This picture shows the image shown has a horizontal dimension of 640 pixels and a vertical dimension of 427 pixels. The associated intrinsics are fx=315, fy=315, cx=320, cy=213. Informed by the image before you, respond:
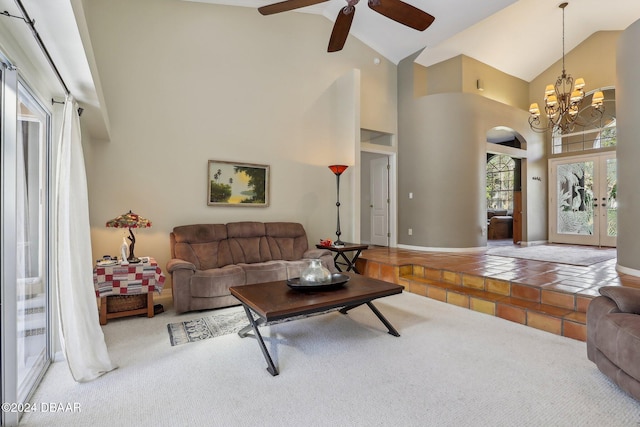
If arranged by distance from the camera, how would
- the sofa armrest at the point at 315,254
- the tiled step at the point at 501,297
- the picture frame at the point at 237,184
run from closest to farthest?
the tiled step at the point at 501,297
the sofa armrest at the point at 315,254
the picture frame at the point at 237,184

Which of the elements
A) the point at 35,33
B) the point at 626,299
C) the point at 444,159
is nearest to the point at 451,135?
the point at 444,159

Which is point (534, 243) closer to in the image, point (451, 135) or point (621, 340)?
point (451, 135)

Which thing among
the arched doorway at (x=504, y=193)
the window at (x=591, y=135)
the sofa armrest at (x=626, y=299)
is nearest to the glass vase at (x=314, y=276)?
the sofa armrest at (x=626, y=299)

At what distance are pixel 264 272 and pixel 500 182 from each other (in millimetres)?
9606

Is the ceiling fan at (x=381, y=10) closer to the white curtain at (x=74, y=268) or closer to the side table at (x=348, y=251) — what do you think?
the white curtain at (x=74, y=268)

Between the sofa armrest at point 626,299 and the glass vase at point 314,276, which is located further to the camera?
the glass vase at point 314,276

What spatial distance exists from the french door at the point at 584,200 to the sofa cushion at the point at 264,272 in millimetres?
7053

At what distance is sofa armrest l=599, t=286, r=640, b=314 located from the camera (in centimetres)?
194

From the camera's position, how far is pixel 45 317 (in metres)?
2.31

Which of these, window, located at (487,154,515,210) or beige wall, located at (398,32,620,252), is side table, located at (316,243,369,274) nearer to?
beige wall, located at (398,32,620,252)

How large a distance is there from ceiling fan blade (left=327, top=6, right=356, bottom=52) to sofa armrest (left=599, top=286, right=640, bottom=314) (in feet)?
9.14

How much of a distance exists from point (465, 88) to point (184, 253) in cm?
597

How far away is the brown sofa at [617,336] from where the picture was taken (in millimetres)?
1719

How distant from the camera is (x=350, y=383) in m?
2.00
